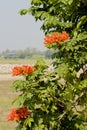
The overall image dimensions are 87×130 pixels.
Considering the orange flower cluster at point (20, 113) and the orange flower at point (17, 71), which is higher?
the orange flower at point (17, 71)

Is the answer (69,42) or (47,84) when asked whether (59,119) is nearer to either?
(47,84)

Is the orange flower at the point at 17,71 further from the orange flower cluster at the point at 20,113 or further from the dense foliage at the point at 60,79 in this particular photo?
the orange flower cluster at the point at 20,113

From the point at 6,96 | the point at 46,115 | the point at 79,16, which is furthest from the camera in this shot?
the point at 6,96

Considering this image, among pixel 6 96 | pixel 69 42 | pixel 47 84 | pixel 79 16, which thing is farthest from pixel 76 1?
pixel 6 96

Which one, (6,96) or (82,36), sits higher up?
(82,36)

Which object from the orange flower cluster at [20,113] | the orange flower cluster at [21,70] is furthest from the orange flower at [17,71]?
the orange flower cluster at [20,113]

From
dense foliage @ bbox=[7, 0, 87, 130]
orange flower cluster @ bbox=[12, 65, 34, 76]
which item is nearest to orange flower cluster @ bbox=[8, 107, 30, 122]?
dense foliage @ bbox=[7, 0, 87, 130]

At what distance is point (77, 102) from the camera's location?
628cm

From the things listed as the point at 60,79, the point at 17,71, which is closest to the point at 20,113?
the point at 17,71

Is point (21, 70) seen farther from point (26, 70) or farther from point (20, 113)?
point (20, 113)

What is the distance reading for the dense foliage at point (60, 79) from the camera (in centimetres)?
564

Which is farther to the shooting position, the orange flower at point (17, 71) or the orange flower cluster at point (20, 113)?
the orange flower cluster at point (20, 113)

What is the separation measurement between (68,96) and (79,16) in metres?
1.44

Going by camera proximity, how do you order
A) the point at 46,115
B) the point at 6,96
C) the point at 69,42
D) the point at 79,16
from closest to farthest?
the point at 69,42, the point at 46,115, the point at 79,16, the point at 6,96
